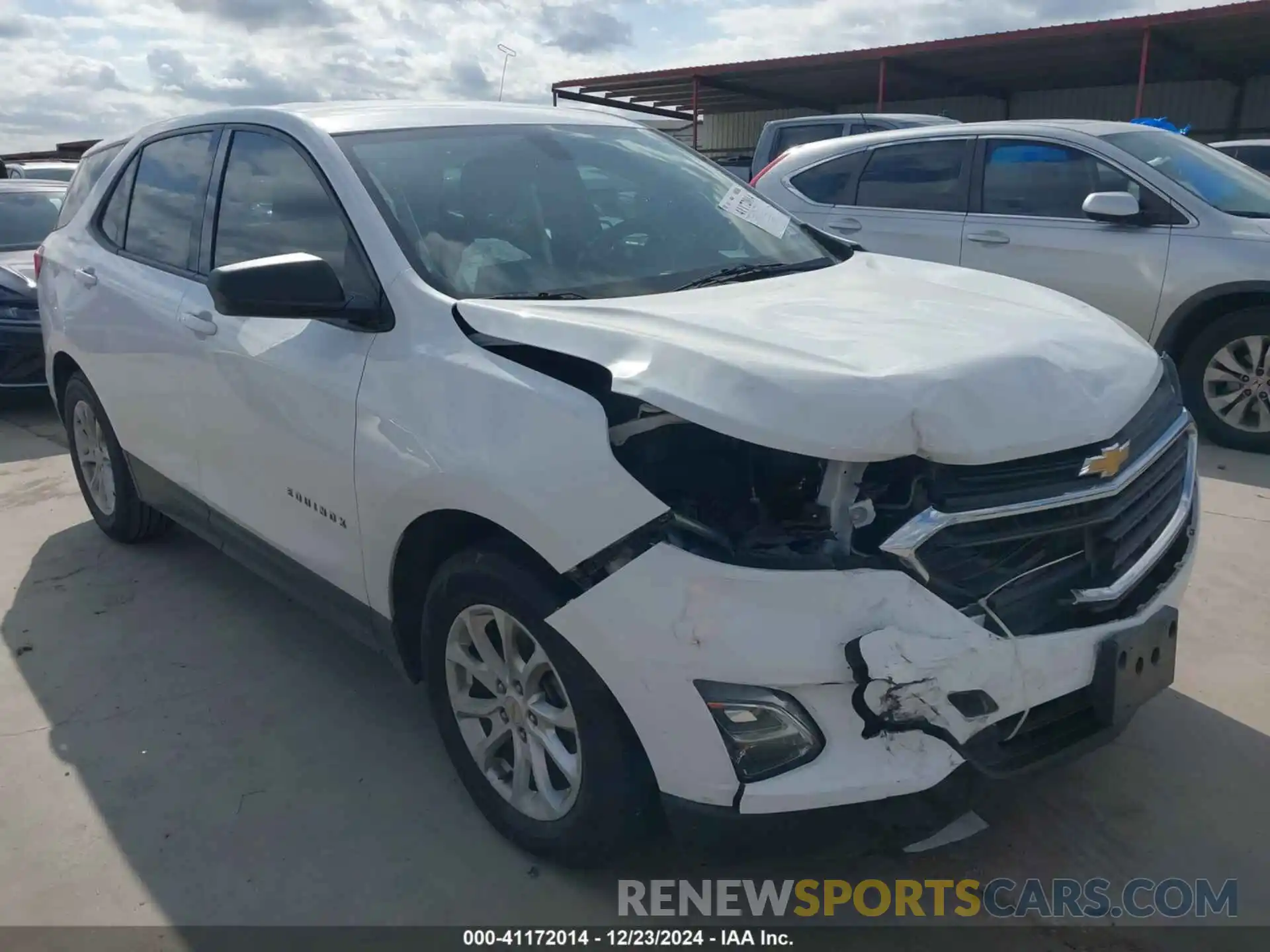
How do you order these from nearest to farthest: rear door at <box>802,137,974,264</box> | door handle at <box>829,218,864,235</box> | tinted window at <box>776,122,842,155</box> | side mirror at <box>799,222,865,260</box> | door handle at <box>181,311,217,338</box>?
door handle at <box>181,311,217,338</box> → side mirror at <box>799,222,865,260</box> → rear door at <box>802,137,974,264</box> → door handle at <box>829,218,864,235</box> → tinted window at <box>776,122,842,155</box>

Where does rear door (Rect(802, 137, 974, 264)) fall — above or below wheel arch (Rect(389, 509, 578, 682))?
above

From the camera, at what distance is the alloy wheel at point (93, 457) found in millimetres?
4465

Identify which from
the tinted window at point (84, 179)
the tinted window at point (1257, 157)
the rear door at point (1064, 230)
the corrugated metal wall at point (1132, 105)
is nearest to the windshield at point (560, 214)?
the tinted window at point (84, 179)

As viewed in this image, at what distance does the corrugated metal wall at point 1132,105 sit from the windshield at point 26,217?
18753mm

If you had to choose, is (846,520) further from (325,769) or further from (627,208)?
(325,769)

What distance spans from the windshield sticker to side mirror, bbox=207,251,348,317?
4.49 feet

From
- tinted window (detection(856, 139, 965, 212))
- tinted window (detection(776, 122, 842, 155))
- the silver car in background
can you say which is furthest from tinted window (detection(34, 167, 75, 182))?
tinted window (detection(856, 139, 965, 212))

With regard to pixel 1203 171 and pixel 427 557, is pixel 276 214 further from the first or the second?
pixel 1203 171

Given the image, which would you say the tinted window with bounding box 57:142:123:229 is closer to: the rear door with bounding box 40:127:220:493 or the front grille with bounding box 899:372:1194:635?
the rear door with bounding box 40:127:220:493

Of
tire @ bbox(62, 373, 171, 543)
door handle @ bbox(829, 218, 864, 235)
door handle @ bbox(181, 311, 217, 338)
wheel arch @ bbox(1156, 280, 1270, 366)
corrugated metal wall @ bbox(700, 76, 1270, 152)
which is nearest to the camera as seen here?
door handle @ bbox(181, 311, 217, 338)

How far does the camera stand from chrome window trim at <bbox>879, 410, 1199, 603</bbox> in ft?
6.17

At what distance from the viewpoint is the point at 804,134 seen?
11609 millimetres

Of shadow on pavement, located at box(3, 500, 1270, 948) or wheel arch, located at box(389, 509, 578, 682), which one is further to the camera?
shadow on pavement, located at box(3, 500, 1270, 948)

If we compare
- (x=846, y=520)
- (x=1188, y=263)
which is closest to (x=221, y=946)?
(x=846, y=520)
